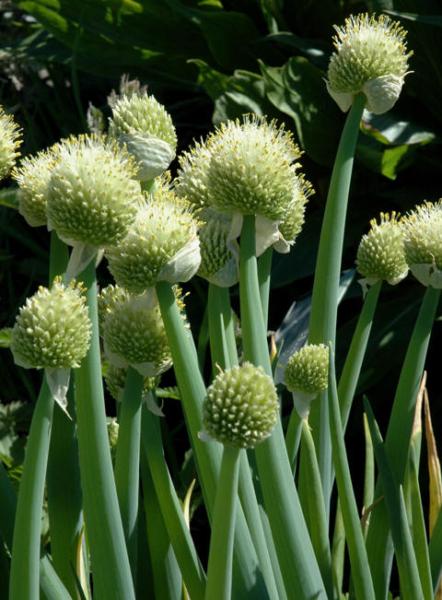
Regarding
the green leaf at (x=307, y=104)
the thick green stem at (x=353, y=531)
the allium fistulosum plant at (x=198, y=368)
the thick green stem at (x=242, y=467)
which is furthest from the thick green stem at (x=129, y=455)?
the green leaf at (x=307, y=104)

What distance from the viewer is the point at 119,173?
87cm

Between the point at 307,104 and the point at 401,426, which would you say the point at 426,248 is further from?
the point at 307,104

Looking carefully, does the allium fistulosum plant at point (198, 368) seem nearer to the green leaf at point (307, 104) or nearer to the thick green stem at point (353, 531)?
the thick green stem at point (353, 531)

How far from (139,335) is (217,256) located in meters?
0.13

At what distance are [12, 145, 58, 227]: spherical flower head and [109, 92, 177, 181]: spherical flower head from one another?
0.08 m

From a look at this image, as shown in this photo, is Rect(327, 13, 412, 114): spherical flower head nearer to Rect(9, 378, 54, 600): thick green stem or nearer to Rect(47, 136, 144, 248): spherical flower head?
Rect(47, 136, 144, 248): spherical flower head

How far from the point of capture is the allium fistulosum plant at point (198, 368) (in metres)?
0.85

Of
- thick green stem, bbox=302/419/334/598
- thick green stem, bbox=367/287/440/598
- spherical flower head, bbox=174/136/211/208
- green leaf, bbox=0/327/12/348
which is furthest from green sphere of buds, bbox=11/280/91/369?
green leaf, bbox=0/327/12/348

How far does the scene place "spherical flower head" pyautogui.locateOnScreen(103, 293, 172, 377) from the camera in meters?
0.93

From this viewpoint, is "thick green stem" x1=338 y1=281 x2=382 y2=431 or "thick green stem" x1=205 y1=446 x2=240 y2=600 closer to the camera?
"thick green stem" x1=205 y1=446 x2=240 y2=600

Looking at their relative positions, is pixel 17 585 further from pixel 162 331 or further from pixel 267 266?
pixel 267 266

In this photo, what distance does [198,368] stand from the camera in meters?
0.95

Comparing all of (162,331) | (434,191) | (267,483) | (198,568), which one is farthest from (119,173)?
(434,191)

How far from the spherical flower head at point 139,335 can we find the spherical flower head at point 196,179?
14 cm
